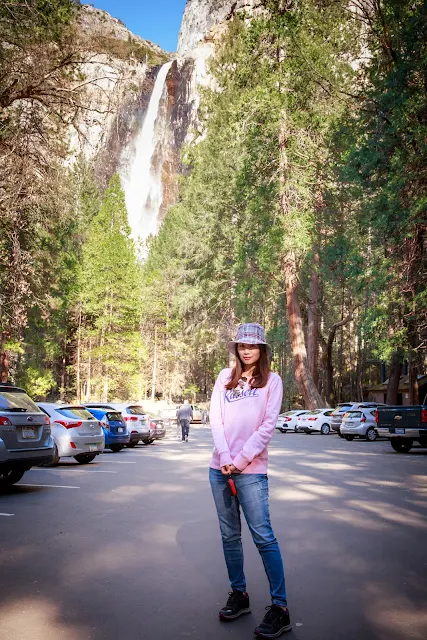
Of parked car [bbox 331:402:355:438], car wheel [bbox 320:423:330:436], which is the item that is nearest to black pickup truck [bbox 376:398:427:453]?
parked car [bbox 331:402:355:438]

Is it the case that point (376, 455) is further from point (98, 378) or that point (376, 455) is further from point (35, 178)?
point (98, 378)

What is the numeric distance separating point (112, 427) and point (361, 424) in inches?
461

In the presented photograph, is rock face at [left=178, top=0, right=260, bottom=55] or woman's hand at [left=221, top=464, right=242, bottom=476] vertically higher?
rock face at [left=178, top=0, right=260, bottom=55]

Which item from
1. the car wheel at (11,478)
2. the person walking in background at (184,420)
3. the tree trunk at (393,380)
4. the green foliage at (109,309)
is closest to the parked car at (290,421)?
the tree trunk at (393,380)

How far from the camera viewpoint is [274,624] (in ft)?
12.6

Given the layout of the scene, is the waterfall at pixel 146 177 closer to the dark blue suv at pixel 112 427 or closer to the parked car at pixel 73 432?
the dark blue suv at pixel 112 427

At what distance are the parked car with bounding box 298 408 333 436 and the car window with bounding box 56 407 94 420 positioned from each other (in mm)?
19835

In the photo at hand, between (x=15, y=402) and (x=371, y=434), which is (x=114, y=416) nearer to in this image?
(x=15, y=402)

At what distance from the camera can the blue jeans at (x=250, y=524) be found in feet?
13.3

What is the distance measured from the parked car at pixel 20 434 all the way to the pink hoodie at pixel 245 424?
6276mm

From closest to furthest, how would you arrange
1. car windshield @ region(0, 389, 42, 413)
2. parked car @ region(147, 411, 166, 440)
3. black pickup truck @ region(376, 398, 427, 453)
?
1. car windshield @ region(0, 389, 42, 413)
2. black pickup truck @ region(376, 398, 427, 453)
3. parked car @ region(147, 411, 166, 440)

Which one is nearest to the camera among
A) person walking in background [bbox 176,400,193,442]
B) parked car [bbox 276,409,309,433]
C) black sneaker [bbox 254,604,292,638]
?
black sneaker [bbox 254,604,292,638]

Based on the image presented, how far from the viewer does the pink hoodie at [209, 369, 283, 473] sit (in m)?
4.17

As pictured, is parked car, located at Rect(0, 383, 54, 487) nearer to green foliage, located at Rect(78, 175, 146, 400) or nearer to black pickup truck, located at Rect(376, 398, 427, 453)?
black pickup truck, located at Rect(376, 398, 427, 453)
